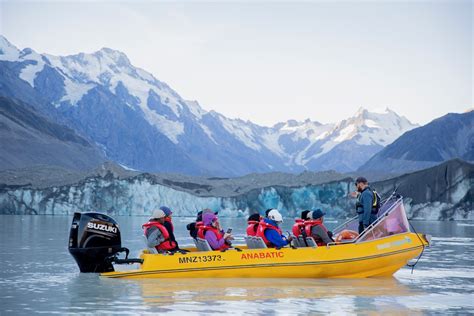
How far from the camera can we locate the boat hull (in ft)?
52.3

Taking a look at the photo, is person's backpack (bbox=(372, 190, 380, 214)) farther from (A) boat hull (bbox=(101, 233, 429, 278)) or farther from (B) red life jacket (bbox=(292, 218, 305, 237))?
(B) red life jacket (bbox=(292, 218, 305, 237))

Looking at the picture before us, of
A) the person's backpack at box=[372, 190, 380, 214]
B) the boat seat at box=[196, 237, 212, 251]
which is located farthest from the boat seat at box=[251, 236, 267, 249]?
the person's backpack at box=[372, 190, 380, 214]

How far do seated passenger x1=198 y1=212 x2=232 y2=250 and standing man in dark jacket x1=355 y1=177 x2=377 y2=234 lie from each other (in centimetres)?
312

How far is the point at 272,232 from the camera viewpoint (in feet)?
54.2

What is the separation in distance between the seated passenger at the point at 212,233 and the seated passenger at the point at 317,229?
1867 mm

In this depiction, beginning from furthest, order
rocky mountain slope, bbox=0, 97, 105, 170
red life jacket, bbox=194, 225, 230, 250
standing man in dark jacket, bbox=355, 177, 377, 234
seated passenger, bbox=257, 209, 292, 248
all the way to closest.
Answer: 1. rocky mountain slope, bbox=0, 97, 105, 170
2. standing man in dark jacket, bbox=355, 177, 377, 234
3. red life jacket, bbox=194, 225, 230, 250
4. seated passenger, bbox=257, 209, 292, 248

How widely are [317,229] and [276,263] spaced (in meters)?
1.30

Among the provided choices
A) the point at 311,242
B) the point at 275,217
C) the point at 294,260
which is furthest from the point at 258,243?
A: the point at 311,242

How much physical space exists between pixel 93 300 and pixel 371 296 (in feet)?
16.5

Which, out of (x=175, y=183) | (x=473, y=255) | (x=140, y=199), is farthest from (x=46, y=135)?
(x=473, y=255)

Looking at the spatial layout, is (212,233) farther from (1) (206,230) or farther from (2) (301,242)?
(2) (301,242)

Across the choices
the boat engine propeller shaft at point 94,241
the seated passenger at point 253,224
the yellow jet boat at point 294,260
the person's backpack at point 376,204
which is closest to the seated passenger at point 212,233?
the yellow jet boat at point 294,260

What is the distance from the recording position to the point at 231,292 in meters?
14.1

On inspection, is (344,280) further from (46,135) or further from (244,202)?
(46,135)
